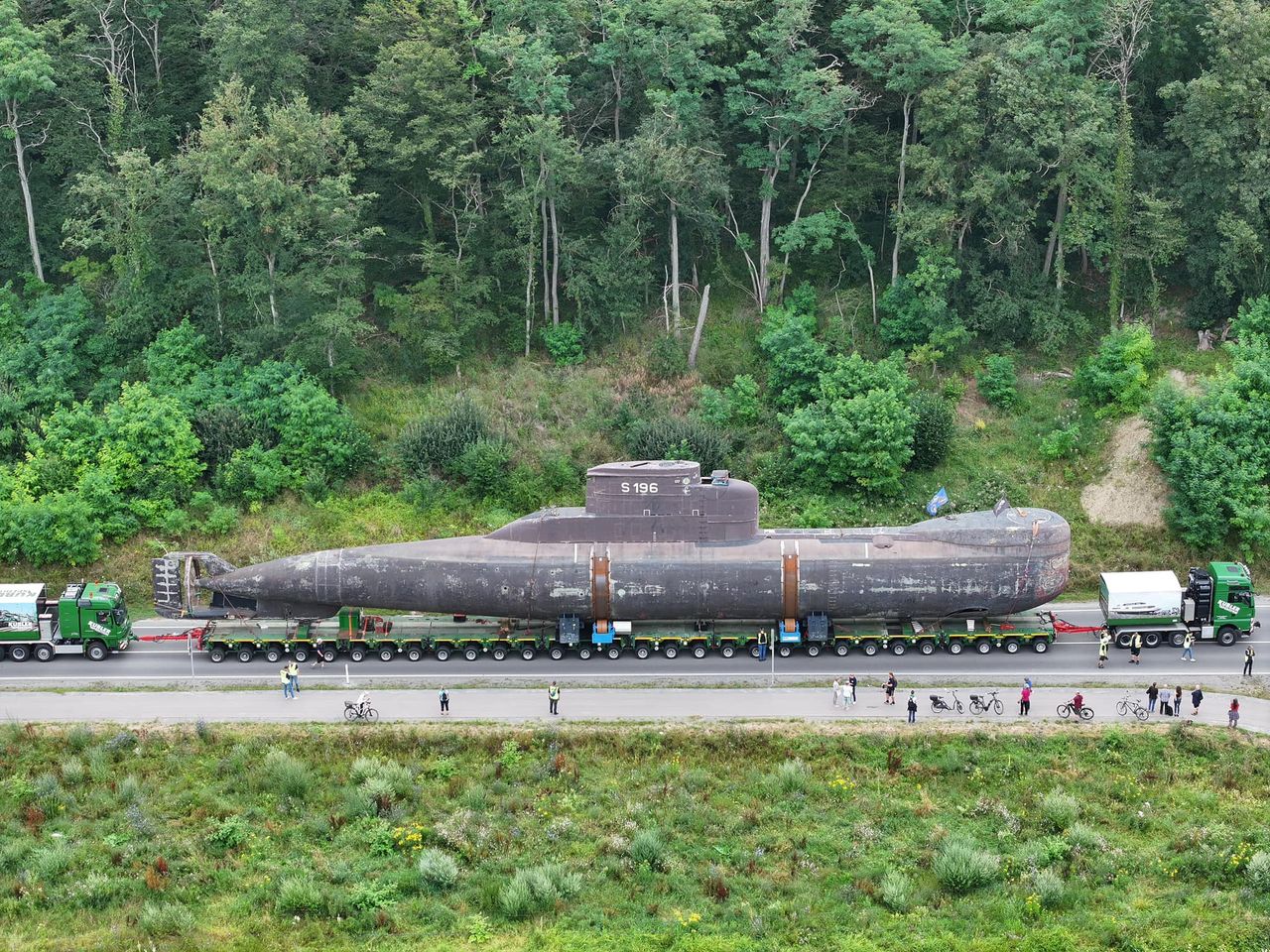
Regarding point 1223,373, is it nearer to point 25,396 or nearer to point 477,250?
point 477,250

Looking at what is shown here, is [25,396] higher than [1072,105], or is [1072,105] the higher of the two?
[1072,105]

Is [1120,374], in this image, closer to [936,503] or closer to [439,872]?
[936,503]

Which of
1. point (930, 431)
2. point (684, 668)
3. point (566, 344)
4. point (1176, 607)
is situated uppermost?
point (566, 344)

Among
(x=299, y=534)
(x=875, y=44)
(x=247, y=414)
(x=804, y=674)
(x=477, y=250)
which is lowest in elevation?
(x=804, y=674)

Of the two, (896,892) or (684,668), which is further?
(684,668)

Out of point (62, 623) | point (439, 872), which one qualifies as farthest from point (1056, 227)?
point (62, 623)

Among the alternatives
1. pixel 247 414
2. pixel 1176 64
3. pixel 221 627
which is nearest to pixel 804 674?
pixel 221 627
